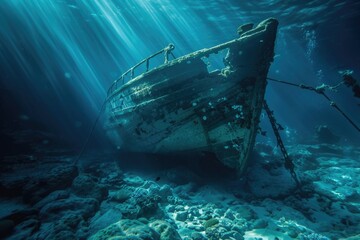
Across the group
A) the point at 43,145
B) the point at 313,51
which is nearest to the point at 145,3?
the point at 43,145

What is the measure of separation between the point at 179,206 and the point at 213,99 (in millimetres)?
3005

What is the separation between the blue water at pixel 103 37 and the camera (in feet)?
48.6

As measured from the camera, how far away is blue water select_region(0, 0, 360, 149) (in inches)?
583

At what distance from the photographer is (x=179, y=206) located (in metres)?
5.65

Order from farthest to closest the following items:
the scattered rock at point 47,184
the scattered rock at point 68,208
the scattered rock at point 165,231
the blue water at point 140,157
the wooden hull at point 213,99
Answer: the scattered rock at point 47,184 < the wooden hull at point 213,99 < the blue water at point 140,157 < the scattered rock at point 68,208 < the scattered rock at point 165,231

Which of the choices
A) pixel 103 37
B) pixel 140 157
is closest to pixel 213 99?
pixel 140 157

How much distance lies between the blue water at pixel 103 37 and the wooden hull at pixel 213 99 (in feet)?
30.9

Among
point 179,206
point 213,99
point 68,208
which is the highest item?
point 213,99

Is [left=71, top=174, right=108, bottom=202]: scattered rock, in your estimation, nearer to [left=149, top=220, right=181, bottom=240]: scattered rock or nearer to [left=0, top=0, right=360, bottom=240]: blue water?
[left=0, top=0, right=360, bottom=240]: blue water

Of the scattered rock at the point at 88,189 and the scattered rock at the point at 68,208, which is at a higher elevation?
the scattered rock at the point at 88,189

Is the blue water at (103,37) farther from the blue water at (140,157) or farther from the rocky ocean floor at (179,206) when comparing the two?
the rocky ocean floor at (179,206)

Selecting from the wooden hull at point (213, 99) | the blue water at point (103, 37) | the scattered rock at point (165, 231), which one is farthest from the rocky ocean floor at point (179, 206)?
the blue water at point (103, 37)

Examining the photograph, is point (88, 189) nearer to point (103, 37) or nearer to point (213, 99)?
point (213, 99)

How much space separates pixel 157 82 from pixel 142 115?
1.26m
